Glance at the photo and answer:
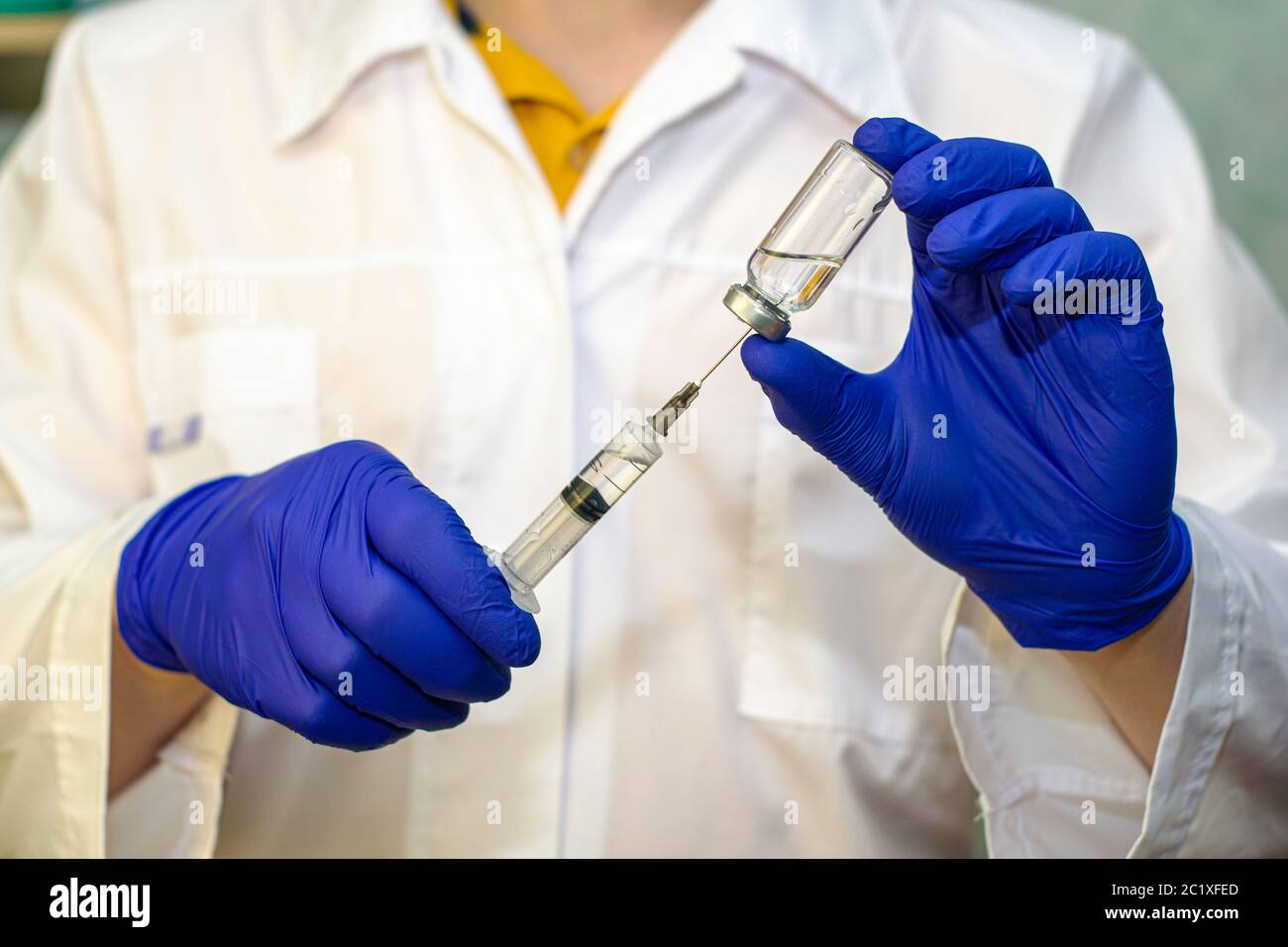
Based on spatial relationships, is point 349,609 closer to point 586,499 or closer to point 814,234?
point 586,499

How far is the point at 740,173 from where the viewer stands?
901 mm

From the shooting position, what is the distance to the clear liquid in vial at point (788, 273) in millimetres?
626

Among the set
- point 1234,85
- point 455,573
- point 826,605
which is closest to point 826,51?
point 826,605

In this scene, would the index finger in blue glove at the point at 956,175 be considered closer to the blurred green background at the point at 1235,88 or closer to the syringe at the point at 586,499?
the syringe at the point at 586,499

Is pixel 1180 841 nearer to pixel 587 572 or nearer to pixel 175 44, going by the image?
pixel 587 572

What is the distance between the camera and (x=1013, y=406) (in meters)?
0.66

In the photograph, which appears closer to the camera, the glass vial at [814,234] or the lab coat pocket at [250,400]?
the glass vial at [814,234]

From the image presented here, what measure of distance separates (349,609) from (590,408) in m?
0.27

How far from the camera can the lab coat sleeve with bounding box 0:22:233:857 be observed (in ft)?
2.50

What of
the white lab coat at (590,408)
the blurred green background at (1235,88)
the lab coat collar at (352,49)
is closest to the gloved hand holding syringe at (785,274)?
the white lab coat at (590,408)

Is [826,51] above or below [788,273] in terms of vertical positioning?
above

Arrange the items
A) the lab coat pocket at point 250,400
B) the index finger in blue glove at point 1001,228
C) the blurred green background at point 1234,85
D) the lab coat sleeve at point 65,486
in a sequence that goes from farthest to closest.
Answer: the blurred green background at point 1234,85 < the lab coat pocket at point 250,400 < the lab coat sleeve at point 65,486 < the index finger in blue glove at point 1001,228

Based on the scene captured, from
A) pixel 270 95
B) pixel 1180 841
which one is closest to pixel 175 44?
pixel 270 95

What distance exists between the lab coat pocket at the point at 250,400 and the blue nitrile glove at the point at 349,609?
165mm
